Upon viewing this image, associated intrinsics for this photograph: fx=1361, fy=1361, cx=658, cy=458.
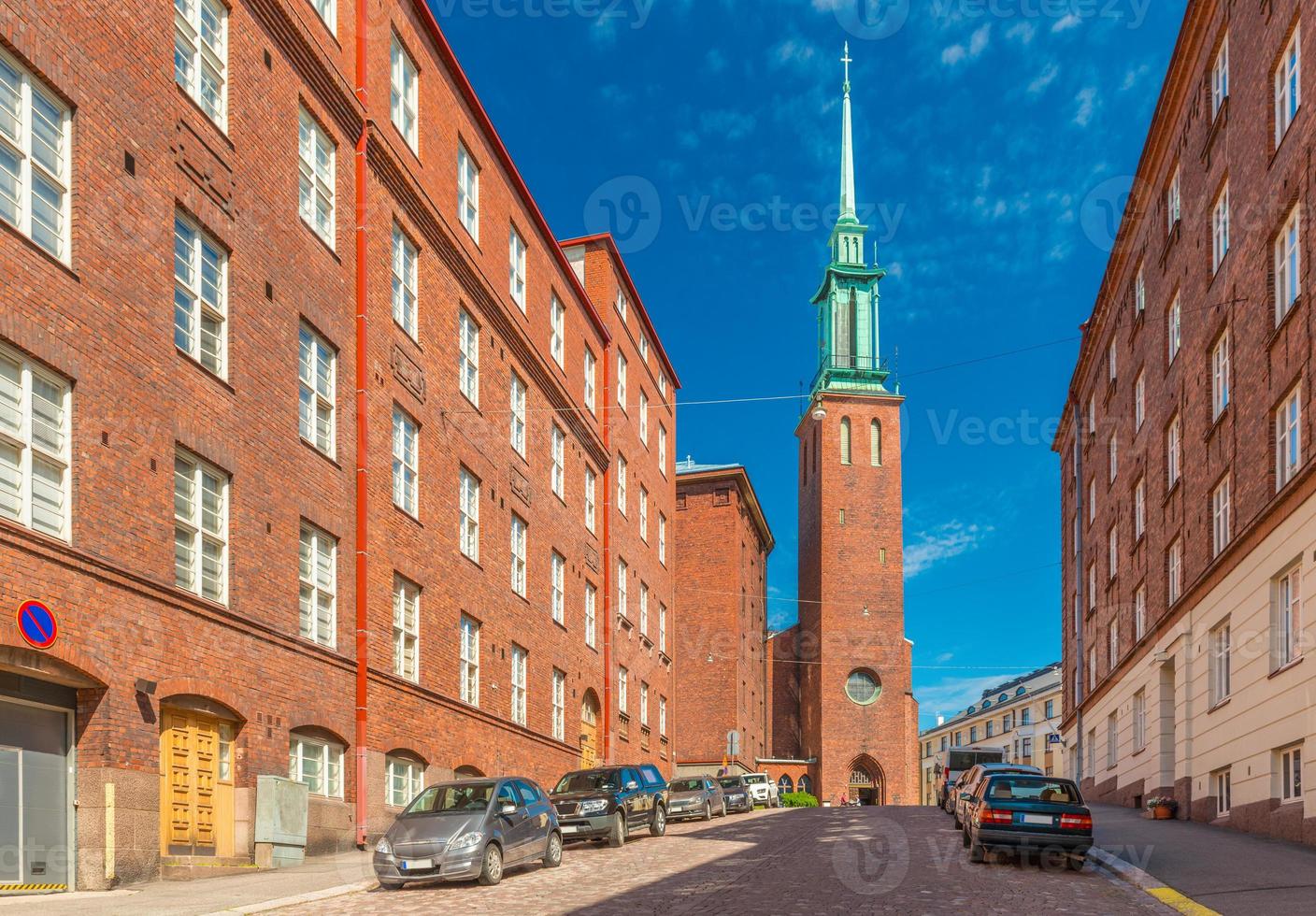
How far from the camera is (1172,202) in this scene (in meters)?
33.0

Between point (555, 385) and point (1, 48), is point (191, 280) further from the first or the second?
point (555, 385)

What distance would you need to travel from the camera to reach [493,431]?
3259 cm

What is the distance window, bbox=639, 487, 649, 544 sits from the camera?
5053 cm

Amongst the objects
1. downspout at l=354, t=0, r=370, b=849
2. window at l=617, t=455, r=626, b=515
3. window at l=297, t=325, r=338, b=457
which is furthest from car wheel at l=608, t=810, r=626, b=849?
window at l=617, t=455, r=626, b=515

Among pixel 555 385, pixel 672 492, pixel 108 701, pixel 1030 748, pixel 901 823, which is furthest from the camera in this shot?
pixel 1030 748

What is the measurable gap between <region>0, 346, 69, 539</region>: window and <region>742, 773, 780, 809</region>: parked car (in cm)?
3616

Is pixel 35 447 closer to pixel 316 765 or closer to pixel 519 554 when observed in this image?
pixel 316 765

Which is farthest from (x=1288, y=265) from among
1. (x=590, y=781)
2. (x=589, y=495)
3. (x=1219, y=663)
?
(x=589, y=495)

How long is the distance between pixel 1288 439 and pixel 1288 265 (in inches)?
115

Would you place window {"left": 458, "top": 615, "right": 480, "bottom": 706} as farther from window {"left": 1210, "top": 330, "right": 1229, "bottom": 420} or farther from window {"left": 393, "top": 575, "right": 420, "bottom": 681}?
window {"left": 1210, "top": 330, "right": 1229, "bottom": 420}

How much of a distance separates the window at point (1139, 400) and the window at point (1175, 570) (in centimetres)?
475

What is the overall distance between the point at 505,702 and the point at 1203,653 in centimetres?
1563

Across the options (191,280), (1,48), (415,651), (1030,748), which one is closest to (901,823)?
(415,651)

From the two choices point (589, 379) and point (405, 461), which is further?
point (589, 379)
